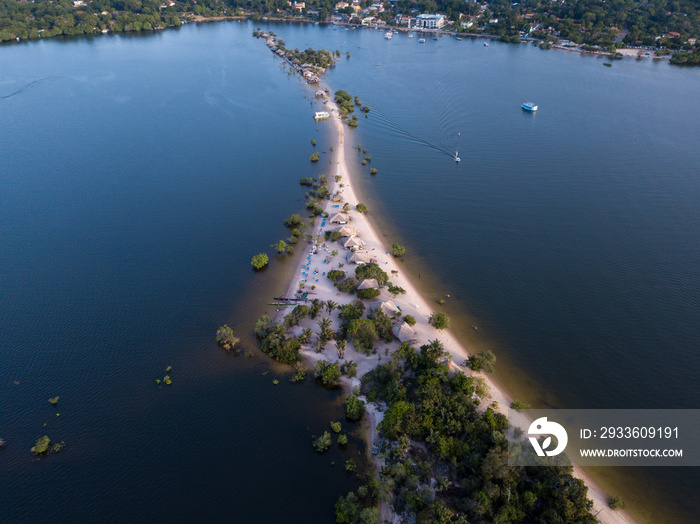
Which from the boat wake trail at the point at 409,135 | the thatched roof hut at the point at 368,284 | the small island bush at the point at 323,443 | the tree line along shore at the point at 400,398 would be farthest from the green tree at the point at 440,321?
the boat wake trail at the point at 409,135

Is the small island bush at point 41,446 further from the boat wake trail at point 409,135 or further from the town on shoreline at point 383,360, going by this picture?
the boat wake trail at point 409,135

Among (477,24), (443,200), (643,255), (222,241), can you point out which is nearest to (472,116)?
(443,200)

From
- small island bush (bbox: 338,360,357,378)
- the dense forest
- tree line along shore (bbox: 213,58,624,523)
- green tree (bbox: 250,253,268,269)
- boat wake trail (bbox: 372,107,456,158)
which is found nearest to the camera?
the dense forest

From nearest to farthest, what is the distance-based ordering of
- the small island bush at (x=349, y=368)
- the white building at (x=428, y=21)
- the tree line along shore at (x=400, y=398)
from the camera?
the tree line along shore at (x=400, y=398) < the small island bush at (x=349, y=368) < the white building at (x=428, y=21)

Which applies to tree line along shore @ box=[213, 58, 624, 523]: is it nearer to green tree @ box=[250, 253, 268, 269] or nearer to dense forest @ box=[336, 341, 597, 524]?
dense forest @ box=[336, 341, 597, 524]

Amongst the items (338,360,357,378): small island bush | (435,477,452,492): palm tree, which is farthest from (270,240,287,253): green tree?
(435,477,452,492): palm tree

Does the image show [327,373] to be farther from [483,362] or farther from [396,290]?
[483,362]
